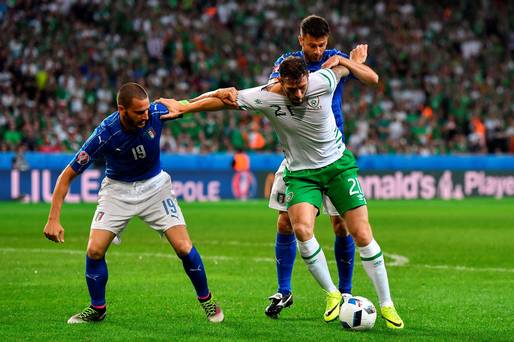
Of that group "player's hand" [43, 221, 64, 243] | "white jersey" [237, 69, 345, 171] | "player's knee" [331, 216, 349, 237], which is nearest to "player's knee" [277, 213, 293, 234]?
"player's knee" [331, 216, 349, 237]

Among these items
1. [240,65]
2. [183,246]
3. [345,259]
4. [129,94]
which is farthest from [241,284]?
[240,65]

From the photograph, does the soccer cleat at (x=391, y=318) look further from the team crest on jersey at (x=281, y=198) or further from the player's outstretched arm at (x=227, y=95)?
the player's outstretched arm at (x=227, y=95)

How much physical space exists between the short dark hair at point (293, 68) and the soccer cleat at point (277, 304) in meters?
1.98

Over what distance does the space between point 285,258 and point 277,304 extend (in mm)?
508

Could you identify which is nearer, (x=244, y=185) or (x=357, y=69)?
(x=357, y=69)

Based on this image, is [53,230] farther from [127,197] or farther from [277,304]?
[277,304]

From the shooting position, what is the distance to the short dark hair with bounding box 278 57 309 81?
7680mm

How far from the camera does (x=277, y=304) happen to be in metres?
8.67

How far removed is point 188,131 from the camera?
28.7 metres

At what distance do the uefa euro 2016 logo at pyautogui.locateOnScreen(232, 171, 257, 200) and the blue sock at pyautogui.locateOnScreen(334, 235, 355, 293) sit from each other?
19308 millimetres

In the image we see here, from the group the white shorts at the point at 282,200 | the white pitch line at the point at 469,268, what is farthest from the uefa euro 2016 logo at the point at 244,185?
the white shorts at the point at 282,200

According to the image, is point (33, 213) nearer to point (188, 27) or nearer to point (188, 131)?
point (188, 131)

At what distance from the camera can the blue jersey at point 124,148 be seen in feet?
26.3

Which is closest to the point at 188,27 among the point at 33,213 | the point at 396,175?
the point at 396,175
